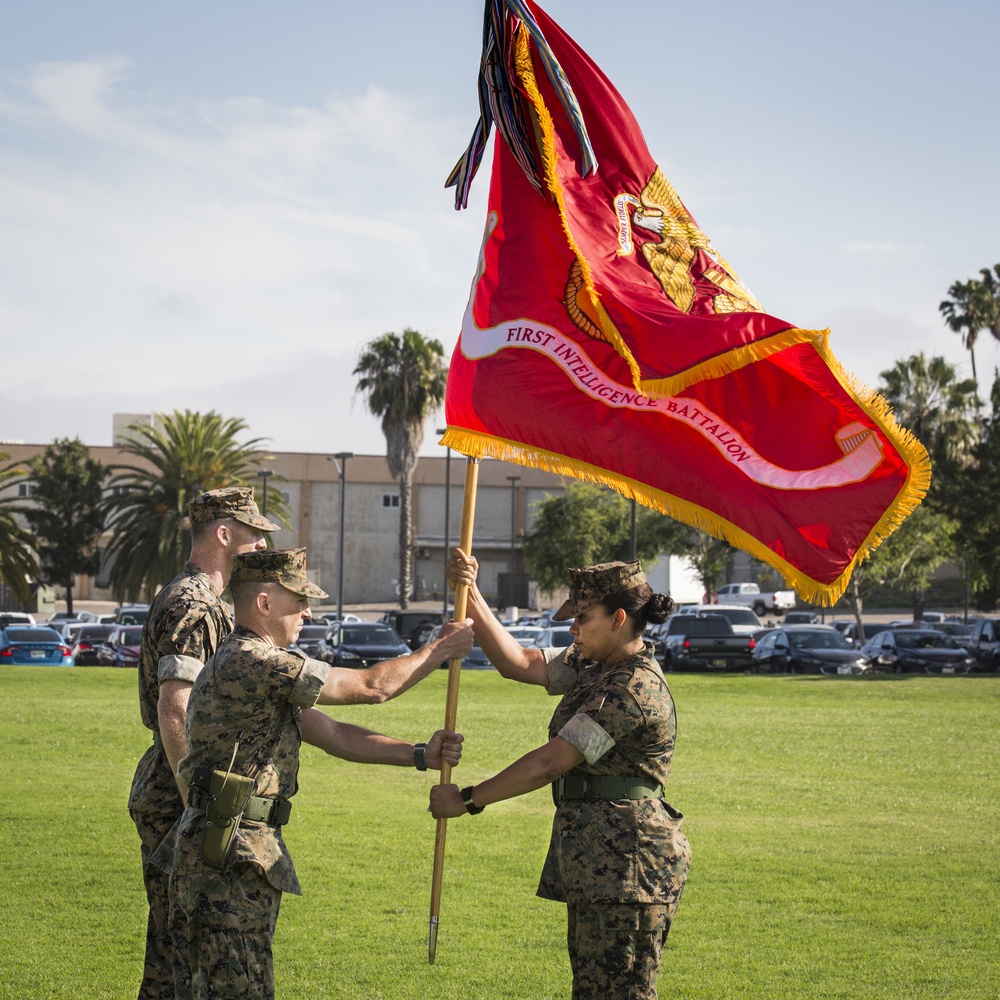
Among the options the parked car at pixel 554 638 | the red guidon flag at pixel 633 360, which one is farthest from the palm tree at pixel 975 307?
the red guidon flag at pixel 633 360

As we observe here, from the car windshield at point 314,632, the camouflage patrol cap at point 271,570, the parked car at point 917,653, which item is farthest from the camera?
the car windshield at point 314,632

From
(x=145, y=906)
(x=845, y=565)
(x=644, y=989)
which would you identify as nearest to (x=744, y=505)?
(x=845, y=565)

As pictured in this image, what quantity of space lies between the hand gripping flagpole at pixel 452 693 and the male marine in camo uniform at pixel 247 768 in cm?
80

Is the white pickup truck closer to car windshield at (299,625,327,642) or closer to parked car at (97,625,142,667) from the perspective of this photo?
car windshield at (299,625,327,642)

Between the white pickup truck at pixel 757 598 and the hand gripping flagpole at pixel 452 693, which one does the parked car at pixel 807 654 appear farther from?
the white pickup truck at pixel 757 598

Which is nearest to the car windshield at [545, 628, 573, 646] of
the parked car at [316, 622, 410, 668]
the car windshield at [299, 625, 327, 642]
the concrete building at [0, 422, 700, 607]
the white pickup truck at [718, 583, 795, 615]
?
the parked car at [316, 622, 410, 668]

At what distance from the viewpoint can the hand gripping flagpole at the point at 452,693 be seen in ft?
19.1

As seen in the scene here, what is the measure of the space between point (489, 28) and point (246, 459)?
51709 millimetres

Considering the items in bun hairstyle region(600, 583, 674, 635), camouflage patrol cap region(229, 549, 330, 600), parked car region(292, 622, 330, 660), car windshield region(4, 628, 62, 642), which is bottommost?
parked car region(292, 622, 330, 660)

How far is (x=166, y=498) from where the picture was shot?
52.1 m

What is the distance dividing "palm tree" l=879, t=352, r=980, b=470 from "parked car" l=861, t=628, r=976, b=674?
13.5 m

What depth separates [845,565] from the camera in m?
6.27

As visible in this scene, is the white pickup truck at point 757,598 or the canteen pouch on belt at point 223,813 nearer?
the canteen pouch on belt at point 223,813

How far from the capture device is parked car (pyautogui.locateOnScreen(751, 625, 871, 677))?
3475 cm
